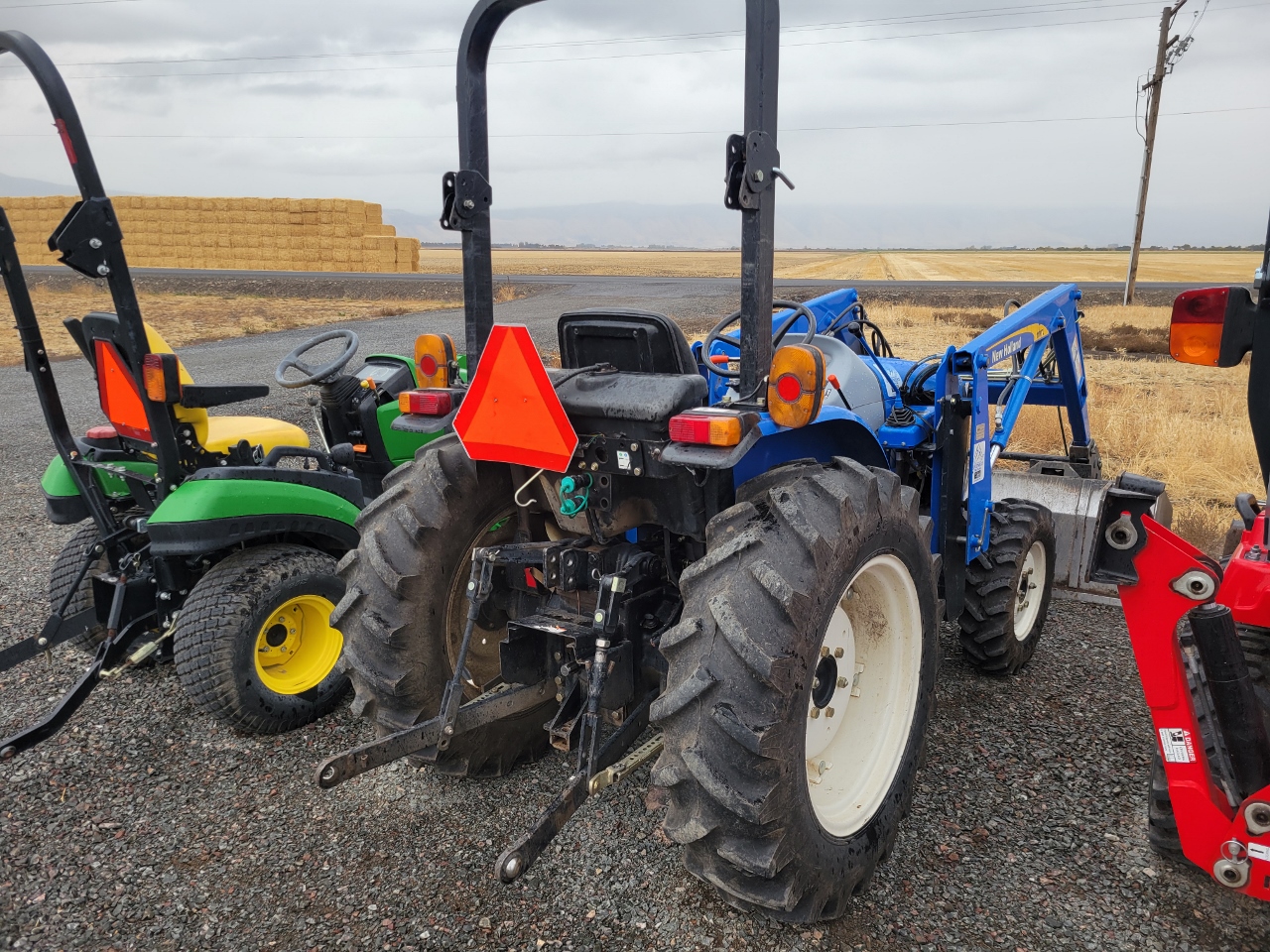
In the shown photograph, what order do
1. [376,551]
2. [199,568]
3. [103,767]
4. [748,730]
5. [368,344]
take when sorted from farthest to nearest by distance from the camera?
[368,344] < [199,568] < [103,767] < [376,551] < [748,730]

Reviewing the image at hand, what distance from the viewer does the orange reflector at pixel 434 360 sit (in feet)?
10.5

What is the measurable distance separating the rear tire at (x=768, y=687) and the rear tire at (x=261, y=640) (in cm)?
165

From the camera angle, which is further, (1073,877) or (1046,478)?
(1046,478)

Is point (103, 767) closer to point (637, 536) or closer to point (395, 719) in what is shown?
point (395, 719)

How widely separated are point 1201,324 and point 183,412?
3694 millimetres

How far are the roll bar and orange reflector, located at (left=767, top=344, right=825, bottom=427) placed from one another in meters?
0.13

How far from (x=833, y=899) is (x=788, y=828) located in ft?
1.27

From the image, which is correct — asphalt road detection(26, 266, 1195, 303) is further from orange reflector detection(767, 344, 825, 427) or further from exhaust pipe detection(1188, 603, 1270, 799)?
exhaust pipe detection(1188, 603, 1270, 799)

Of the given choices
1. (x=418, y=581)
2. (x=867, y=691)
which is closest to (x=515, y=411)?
(x=418, y=581)

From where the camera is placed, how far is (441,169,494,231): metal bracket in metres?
2.90

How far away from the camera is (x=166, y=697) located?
3906 mm

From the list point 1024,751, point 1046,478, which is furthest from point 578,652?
point 1046,478

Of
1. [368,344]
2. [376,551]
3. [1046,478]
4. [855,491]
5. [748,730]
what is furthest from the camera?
[368,344]

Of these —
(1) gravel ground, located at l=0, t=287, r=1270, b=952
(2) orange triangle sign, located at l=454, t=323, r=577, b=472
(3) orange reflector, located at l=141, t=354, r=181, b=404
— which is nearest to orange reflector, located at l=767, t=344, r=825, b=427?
(2) orange triangle sign, located at l=454, t=323, r=577, b=472
